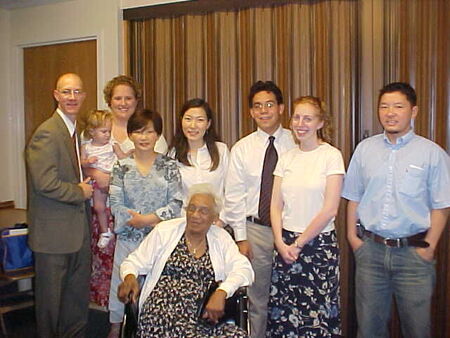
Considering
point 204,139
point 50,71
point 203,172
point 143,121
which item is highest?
point 50,71

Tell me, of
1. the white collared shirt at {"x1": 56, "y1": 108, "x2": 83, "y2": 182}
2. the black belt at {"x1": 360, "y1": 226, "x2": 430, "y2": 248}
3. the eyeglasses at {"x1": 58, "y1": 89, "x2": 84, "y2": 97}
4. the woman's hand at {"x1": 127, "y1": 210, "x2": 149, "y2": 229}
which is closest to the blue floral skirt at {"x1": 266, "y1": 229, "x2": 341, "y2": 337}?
the black belt at {"x1": 360, "y1": 226, "x2": 430, "y2": 248}

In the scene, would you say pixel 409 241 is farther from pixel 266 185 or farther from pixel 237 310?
pixel 237 310

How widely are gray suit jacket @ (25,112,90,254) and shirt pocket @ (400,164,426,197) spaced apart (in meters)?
1.75

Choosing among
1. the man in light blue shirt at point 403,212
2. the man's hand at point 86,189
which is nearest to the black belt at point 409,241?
the man in light blue shirt at point 403,212

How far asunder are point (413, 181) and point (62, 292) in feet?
6.78

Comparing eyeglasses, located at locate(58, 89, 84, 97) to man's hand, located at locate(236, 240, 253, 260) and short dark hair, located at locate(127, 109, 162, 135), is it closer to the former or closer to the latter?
short dark hair, located at locate(127, 109, 162, 135)

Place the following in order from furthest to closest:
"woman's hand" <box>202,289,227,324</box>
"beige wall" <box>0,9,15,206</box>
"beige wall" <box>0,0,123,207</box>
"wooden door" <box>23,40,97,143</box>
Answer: "beige wall" <box>0,9,15,206</box> → "wooden door" <box>23,40,97,143</box> → "beige wall" <box>0,0,123,207</box> → "woman's hand" <box>202,289,227,324</box>

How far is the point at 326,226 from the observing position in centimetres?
274

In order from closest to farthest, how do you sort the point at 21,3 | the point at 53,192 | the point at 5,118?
the point at 53,192 < the point at 21,3 < the point at 5,118

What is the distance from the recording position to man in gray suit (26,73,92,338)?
9.54ft

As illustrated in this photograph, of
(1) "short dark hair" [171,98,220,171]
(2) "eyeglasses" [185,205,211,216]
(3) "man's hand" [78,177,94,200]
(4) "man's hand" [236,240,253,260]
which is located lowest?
(4) "man's hand" [236,240,253,260]

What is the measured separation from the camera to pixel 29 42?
4.62 meters

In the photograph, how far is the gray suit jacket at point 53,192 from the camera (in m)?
2.89

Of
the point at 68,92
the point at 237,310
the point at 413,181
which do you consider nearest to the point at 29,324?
the point at 68,92
